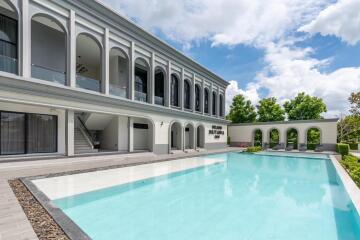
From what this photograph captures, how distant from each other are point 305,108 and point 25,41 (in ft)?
133

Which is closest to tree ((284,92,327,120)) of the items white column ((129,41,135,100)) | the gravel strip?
white column ((129,41,135,100))

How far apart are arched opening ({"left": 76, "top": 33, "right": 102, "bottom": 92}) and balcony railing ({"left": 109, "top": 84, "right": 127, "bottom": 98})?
984mm

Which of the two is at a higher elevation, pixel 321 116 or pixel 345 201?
pixel 321 116

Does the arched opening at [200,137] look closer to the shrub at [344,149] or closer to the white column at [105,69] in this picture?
the white column at [105,69]

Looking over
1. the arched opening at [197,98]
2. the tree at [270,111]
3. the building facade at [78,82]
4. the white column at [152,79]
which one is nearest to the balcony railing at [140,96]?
the building facade at [78,82]

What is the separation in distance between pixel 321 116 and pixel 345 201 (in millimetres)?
36222

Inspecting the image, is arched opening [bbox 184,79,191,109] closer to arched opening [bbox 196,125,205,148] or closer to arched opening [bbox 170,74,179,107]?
arched opening [bbox 170,74,179,107]

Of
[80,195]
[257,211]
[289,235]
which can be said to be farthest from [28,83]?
[289,235]

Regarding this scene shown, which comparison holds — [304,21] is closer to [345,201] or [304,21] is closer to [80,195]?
[345,201]

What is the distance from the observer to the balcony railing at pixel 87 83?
12727 millimetres

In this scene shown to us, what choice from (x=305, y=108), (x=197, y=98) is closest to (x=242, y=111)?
(x=305, y=108)

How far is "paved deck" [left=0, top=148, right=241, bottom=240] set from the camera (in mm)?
3672

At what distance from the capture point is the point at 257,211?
622 cm

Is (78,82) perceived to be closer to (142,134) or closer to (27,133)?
(27,133)
